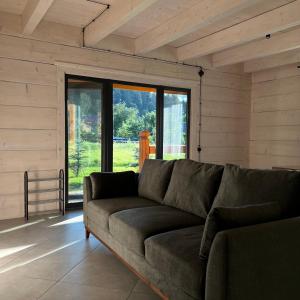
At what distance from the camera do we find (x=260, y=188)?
2.07m

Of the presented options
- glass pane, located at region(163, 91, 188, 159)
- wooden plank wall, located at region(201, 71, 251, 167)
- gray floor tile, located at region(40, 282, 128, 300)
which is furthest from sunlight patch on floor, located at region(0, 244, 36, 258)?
wooden plank wall, located at region(201, 71, 251, 167)

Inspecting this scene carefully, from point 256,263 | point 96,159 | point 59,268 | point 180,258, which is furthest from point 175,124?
point 256,263

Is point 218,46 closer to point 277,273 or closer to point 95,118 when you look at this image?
point 95,118

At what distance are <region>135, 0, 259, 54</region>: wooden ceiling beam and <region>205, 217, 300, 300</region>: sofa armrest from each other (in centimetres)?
232

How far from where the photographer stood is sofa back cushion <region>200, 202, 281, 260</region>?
152 cm

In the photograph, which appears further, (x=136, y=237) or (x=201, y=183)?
(x=201, y=183)

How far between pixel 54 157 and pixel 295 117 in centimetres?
432

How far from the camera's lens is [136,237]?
7.06ft

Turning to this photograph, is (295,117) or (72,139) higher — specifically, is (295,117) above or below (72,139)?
above

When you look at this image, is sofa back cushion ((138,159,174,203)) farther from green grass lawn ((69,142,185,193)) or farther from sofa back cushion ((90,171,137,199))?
green grass lawn ((69,142,185,193))

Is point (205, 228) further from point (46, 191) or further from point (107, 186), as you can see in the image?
point (46, 191)

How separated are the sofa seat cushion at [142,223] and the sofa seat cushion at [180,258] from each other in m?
0.12

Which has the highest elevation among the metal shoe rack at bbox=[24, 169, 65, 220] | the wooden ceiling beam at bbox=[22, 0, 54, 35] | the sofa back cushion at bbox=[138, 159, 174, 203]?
the wooden ceiling beam at bbox=[22, 0, 54, 35]

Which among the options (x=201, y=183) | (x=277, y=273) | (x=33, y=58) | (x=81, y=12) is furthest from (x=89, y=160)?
(x=277, y=273)
